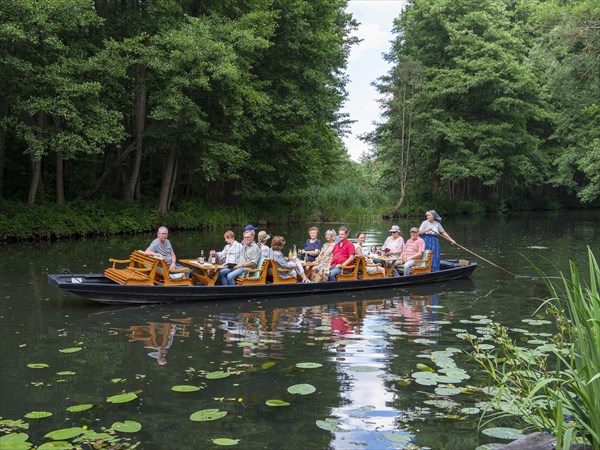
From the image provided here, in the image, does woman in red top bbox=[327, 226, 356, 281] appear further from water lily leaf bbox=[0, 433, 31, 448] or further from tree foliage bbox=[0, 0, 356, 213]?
tree foliage bbox=[0, 0, 356, 213]

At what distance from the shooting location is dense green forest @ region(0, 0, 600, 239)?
67.1ft

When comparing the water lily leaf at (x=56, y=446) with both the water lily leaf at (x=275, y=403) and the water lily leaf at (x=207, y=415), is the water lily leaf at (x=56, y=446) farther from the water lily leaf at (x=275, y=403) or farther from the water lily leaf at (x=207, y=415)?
the water lily leaf at (x=275, y=403)

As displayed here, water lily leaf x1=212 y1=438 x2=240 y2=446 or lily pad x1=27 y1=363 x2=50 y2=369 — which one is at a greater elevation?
lily pad x1=27 y1=363 x2=50 y2=369

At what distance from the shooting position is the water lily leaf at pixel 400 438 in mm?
4934

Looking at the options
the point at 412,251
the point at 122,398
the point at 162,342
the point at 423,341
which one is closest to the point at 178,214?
the point at 412,251

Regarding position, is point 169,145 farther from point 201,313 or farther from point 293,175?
point 201,313

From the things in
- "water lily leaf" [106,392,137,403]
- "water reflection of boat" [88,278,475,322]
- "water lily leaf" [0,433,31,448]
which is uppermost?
"water reflection of boat" [88,278,475,322]

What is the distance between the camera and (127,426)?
16.5ft

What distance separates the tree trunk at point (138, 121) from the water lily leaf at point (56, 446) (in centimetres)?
2149

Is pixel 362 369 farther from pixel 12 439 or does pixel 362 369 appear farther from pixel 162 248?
pixel 162 248

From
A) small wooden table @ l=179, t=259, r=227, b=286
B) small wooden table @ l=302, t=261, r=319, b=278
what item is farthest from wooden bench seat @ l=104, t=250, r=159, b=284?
small wooden table @ l=302, t=261, r=319, b=278

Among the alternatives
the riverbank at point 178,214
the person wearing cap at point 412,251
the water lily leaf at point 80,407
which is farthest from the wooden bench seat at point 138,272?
the riverbank at point 178,214

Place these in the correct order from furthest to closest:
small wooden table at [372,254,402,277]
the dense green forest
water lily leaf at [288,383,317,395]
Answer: the dense green forest < small wooden table at [372,254,402,277] < water lily leaf at [288,383,317,395]

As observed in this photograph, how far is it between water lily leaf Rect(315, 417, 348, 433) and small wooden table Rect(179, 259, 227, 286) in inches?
260
